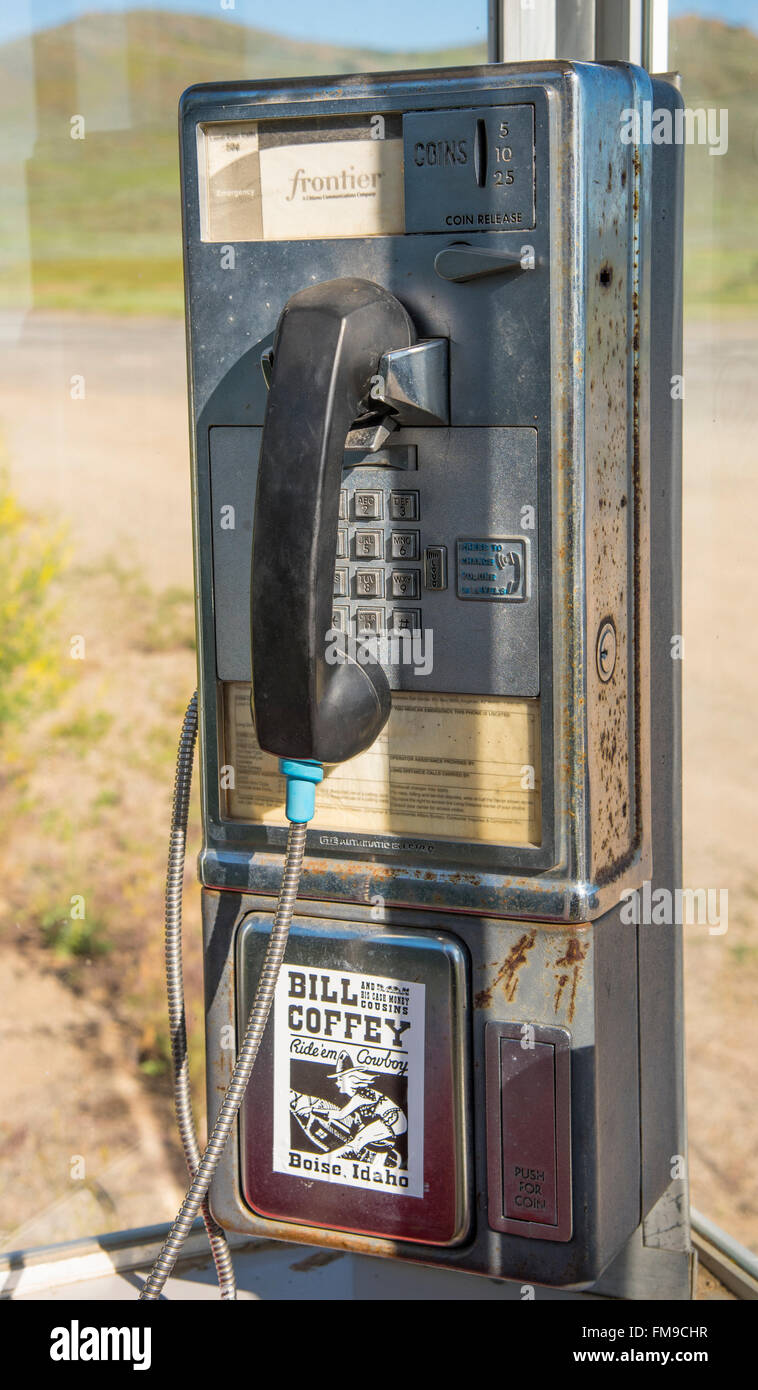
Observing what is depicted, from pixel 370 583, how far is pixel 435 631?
7 centimetres

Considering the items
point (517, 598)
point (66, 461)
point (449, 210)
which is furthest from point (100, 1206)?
point (66, 461)

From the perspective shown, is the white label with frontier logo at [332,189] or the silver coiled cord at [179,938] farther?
the silver coiled cord at [179,938]

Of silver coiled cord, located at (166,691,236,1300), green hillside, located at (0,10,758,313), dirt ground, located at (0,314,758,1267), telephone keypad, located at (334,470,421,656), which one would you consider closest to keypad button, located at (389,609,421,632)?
telephone keypad, located at (334,470,421,656)

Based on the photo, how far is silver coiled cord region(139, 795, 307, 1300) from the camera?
1.29 meters

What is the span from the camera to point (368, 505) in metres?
1.27

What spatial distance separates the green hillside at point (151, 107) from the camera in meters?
2.72

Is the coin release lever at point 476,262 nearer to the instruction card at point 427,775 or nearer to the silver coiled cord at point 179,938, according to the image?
the instruction card at point 427,775

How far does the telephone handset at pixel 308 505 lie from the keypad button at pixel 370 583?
0.18 feet

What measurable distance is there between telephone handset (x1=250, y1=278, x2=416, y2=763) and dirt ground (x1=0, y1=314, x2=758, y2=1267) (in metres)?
1.30

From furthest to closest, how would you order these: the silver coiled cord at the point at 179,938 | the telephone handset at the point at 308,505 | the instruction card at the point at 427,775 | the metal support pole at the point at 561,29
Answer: the metal support pole at the point at 561,29 → the silver coiled cord at the point at 179,938 → the instruction card at the point at 427,775 → the telephone handset at the point at 308,505

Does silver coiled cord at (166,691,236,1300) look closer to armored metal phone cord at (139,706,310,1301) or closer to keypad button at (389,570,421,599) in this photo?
armored metal phone cord at (139,706,310,1301)

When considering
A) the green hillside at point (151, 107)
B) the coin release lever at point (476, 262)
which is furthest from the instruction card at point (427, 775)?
the green hillside at point (151, 107)

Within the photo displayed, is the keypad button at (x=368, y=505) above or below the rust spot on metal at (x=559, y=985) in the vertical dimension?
above

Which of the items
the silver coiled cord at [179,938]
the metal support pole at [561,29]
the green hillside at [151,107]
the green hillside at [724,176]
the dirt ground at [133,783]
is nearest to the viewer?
the silver coiled cord at [179,938]
